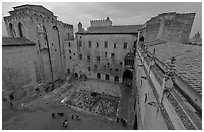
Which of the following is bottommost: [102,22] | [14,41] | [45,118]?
[45,118]

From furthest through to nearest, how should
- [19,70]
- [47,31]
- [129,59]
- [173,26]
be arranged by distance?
[129,59] < [47,31] < [173,26] < [19,70]

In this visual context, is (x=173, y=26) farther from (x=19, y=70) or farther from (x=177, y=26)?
(x=19, y=70)

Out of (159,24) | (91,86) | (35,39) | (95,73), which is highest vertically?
(159,24)

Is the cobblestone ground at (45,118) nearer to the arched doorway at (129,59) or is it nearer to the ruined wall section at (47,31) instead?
the ruined wall section at (47,31)

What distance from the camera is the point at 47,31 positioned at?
1980 centimetres

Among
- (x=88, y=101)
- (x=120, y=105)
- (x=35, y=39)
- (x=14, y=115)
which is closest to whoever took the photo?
(x=14, y=115)

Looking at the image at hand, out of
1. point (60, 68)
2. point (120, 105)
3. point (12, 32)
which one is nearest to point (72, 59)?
point (60, 68)

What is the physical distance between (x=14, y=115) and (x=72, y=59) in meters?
14.9

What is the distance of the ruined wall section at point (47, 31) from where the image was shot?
55.6 feet

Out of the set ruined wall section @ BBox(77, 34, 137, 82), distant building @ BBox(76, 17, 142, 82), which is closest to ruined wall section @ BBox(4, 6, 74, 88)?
distant building @ BBox(76, 17, 142, 82)

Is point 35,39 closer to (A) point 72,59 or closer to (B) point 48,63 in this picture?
(B) point 48,63

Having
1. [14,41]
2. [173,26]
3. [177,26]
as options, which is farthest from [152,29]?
[14,41]

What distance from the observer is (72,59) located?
25.4 m

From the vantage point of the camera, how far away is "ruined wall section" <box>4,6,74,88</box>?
16947 mm
